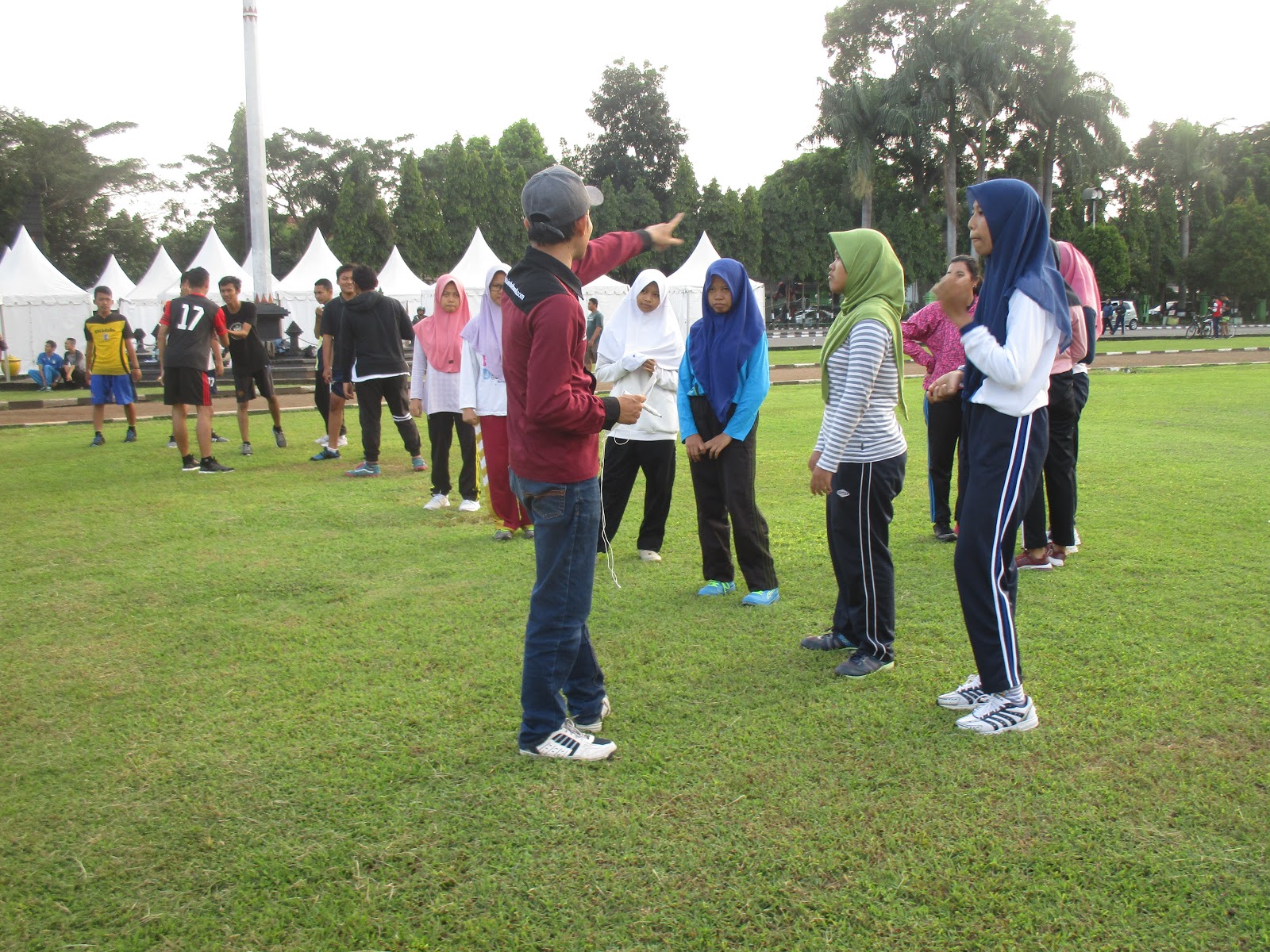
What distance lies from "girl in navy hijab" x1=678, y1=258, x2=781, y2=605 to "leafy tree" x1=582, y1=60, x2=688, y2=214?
56776 millimetres

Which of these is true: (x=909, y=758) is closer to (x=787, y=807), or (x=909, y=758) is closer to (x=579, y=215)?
(x=787, y=807)

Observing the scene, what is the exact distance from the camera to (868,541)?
4.32 m

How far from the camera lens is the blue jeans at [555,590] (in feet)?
11.2

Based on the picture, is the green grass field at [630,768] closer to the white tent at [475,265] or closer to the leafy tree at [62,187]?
the white tent at [475,265]

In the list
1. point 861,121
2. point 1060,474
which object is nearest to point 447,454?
point 1060,474

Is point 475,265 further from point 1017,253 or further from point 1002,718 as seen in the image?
point 1002,718

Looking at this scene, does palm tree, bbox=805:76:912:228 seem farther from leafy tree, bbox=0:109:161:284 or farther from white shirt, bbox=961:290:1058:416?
white shirt, bbox=961:290:1058:416

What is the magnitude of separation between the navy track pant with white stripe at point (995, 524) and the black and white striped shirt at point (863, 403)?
1.98 feet

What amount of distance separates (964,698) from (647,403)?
10.2ft

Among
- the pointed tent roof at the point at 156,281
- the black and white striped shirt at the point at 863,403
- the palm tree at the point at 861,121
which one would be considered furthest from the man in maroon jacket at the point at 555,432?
the palm tree at the point at 861,121

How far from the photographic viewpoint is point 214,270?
31.9 metres

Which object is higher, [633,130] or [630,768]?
[633,130]

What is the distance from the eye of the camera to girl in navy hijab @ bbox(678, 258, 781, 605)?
5.23 metres

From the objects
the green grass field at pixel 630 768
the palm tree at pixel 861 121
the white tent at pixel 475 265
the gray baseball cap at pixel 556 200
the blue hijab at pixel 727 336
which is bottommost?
the green grass field at pixel 630 768
